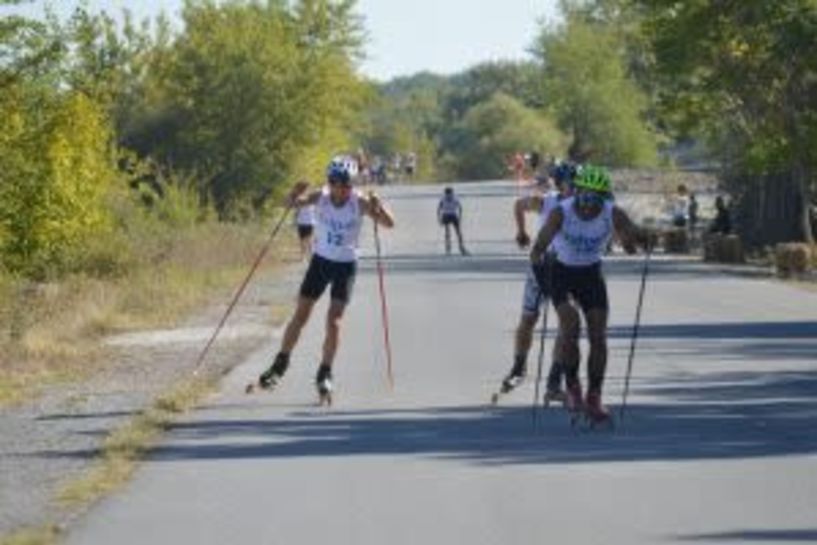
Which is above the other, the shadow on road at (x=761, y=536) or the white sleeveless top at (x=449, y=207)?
the shadow on road at (x=761, y=536)

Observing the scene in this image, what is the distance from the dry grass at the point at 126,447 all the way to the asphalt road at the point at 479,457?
6.3 inches

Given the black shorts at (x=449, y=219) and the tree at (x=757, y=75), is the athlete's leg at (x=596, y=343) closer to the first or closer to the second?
the tree at (x=757, y=75)

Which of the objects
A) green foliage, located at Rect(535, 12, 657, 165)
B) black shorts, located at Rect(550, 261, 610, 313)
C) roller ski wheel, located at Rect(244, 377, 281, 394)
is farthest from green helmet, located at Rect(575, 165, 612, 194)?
green foliage, located at Rect(535, 12, 657, 165)

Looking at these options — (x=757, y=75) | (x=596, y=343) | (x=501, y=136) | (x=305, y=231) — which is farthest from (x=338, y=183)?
(x=501, y=136)

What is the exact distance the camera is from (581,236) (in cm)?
1551

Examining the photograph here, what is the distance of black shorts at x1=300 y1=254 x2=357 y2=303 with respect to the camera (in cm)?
1781

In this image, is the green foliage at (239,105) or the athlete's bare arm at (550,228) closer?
the athlete's bare arm at (550,228)

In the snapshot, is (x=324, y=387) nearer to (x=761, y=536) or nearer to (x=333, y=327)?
(x=333, y=327)

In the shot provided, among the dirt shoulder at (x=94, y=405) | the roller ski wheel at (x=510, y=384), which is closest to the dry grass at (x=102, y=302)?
the dirt shoulder at (x=94, y=405)

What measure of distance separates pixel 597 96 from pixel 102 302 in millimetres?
74405

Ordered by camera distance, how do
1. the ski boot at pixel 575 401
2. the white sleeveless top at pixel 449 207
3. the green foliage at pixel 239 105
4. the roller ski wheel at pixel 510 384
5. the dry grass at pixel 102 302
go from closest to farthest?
the ski boot at pixel 575 401 → the roller ski wheel at pixel 510 384 → the dry grass at pixel 102 302 → the white sleeveless top at pixel 449 207 → the green foliage at pixel 239 105

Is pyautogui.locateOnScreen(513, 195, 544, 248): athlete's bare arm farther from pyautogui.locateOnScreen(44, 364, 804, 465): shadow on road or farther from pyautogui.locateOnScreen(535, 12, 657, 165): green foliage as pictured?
pyautogui.locateOnScreen(535, 12, 657, 165): green foliage

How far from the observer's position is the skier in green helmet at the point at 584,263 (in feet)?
→ 50.5

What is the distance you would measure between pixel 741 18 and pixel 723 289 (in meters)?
10.2
